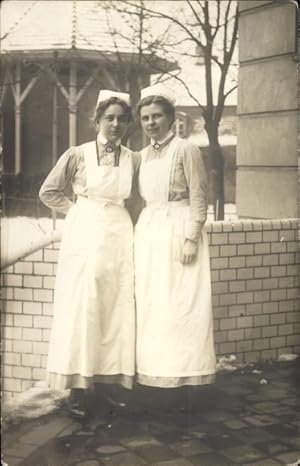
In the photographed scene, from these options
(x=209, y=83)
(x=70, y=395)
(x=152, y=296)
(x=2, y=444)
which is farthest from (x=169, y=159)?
(x=2, y=444)

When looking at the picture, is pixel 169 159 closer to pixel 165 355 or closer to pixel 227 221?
pixel 227 221

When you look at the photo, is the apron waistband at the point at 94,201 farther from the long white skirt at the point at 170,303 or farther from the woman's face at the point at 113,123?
the woman's face at the point at 113,123

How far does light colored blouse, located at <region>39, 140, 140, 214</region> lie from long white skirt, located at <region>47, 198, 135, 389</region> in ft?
0.20

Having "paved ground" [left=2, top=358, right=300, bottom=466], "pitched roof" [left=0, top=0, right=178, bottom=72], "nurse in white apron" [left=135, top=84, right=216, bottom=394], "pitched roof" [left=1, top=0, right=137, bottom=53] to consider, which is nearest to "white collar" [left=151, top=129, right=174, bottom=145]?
"nurse in white apron" [left=135, top=84, right=216, bottom=394]

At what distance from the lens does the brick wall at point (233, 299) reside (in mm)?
3391

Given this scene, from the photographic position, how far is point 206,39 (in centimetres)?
336

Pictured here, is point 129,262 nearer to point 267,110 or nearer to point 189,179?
point 189,179

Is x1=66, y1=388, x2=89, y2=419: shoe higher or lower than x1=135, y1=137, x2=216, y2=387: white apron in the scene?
lower

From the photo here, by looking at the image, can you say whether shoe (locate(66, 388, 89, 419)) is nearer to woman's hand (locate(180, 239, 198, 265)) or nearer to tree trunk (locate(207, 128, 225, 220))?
woman's hand (locate(180, 239, 198, 265))

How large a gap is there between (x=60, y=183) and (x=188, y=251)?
2.35 feet

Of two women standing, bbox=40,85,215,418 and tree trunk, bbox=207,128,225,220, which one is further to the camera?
tree trunk, bbox=207,128,225,220

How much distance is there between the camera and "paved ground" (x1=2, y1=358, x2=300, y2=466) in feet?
10.6

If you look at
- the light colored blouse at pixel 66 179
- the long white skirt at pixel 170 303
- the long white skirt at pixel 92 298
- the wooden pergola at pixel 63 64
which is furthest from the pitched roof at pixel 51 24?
the long white skirt at pixel 170 303

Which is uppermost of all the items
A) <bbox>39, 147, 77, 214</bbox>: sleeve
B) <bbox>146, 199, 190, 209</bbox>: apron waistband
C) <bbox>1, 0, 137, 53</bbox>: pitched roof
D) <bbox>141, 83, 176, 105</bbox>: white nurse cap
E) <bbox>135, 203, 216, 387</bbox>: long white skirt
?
<bbox>1, 0, 137, 53</bbox>: pitched roof
